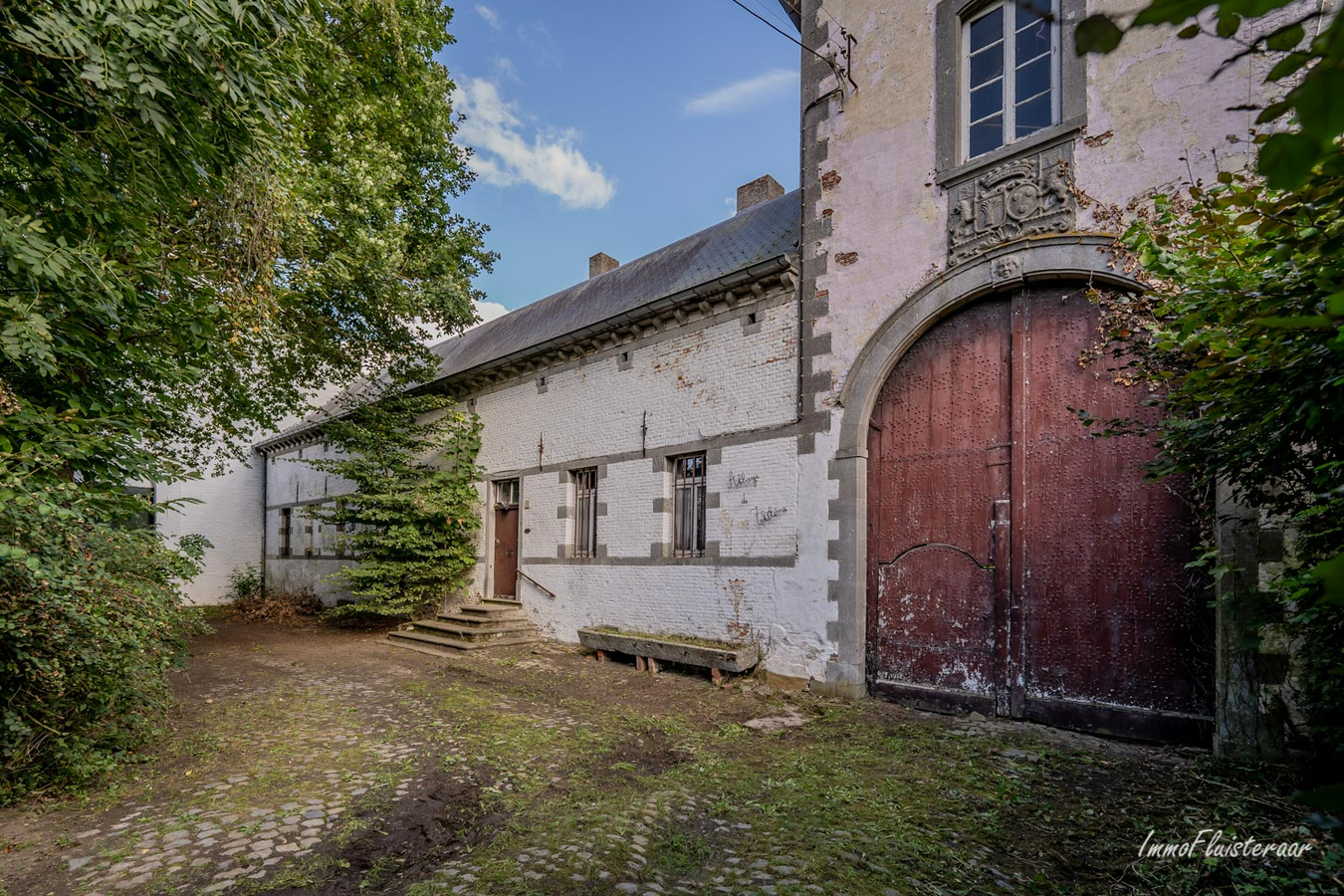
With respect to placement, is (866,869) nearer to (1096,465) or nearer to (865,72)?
(1096,465)

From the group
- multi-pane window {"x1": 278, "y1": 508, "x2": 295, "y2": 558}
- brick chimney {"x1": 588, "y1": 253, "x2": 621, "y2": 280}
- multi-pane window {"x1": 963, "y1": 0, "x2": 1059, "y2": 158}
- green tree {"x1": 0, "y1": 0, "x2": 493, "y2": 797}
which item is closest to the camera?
green tree {"x1": 0, "y1": 0, "x2": 493, "y2": 797}

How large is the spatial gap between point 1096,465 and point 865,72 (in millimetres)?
4943

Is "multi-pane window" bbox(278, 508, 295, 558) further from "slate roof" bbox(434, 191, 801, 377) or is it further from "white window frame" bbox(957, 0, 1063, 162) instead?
"white window frame" bbox(957, 0, 1063, 162)

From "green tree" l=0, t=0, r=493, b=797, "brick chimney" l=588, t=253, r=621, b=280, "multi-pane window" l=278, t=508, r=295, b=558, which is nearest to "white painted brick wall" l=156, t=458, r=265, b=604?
"multi-pane window" l=278, t=508, r=295, b=558

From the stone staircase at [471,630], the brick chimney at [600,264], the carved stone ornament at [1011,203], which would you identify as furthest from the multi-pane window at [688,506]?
the brick chimney at [600,264]

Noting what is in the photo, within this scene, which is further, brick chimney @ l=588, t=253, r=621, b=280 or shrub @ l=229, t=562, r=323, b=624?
shrub @ l=229, t=562, r=323, b=624

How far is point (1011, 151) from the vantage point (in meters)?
6.37

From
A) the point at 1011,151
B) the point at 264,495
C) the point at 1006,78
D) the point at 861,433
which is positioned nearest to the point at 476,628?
the point at 861,433

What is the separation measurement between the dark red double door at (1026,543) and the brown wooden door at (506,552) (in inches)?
269

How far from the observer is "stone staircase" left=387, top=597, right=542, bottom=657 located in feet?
35.1

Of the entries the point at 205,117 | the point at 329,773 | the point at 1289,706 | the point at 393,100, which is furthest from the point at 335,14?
the point at 1289,706

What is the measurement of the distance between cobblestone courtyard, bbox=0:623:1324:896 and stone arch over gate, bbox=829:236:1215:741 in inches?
25.0

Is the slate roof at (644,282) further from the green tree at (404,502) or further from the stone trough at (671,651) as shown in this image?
the stone trough at (671,651)

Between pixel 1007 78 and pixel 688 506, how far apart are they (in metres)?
5.99
